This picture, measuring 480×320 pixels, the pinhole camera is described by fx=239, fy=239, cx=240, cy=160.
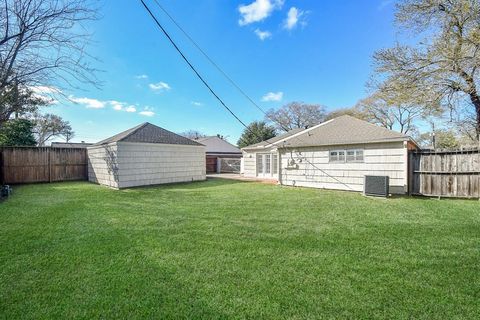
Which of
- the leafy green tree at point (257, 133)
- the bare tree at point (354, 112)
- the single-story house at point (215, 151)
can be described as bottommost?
the single-story house at point (215, 151)

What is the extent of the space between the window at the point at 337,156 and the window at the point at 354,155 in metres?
0.25

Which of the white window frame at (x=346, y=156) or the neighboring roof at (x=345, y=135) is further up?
the neighboring roof at (x=345, y=135)

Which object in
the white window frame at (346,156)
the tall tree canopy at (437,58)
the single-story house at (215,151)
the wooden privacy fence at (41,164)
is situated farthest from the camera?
the single-story house at (215,151)

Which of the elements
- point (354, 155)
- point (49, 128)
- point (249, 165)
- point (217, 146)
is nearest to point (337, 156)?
point (354, 155)

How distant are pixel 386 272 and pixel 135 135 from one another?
1252cm

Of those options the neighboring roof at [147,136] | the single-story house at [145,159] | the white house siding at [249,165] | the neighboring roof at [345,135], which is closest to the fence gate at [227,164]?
the white house siding at [249,165]

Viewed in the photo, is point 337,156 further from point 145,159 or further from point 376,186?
point 145,159

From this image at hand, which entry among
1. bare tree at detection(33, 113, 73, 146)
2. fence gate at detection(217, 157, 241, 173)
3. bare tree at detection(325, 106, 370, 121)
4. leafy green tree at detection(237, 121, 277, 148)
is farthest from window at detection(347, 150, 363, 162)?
bare tree at detection(33, 113, 73, 146)

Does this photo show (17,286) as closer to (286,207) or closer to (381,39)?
(286,207)

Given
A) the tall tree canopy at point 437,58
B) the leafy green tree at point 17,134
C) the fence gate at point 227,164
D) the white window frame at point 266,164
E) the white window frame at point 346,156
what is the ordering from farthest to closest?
the fence gate at point 227,164 → the leafy green tree at point 17,134 → the white window frame at point 266,164 → the white window frame at point 346,156 → the tall tree canopy at point 437,58

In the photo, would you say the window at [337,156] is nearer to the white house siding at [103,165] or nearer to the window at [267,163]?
the window at [267,163]

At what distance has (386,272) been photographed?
3.04 m

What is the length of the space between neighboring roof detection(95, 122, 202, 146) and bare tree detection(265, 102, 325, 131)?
72.0 ft

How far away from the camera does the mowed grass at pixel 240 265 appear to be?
235cm
